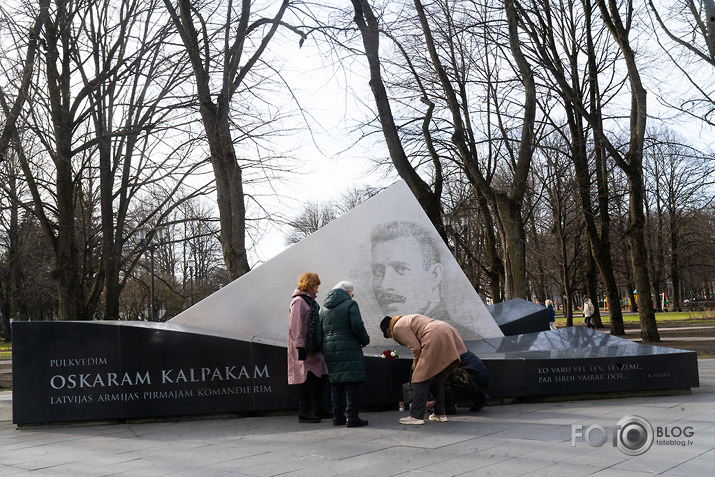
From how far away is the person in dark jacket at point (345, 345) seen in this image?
7.07m

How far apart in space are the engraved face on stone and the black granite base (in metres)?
1.75

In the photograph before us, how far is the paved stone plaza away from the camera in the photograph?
508 cm

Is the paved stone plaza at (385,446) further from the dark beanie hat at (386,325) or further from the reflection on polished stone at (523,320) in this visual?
the reflection on polished stone at (523,320)

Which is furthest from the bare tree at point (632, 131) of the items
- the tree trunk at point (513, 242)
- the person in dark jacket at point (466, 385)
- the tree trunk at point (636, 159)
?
the person in dark jacket at point (466, 385)

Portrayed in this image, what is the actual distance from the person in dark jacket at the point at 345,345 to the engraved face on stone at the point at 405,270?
309cm

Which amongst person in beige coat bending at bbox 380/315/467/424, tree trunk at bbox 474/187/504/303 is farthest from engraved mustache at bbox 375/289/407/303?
tree trunk at bbox 474/187/504/303

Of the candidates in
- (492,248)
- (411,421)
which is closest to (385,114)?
(411,421)

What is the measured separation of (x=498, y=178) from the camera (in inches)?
1282

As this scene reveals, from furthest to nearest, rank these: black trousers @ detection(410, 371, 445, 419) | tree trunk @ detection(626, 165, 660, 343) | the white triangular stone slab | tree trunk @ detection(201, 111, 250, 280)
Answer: tree trunk @ detection(626, 165, 660, 343)
tree trunk @ detection(201, 111, 250, 280)
the white triangular stone slab
black trousers @ detection(410, 371, 445, 419)

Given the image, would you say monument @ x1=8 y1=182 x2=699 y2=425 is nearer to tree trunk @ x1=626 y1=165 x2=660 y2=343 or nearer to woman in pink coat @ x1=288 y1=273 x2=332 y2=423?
woman in pink coat @ x1=288 y1=273 x2=332 y2=423

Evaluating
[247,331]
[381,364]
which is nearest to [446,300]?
[381,364]

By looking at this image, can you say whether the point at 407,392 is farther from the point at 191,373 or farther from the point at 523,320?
the point at 523,320

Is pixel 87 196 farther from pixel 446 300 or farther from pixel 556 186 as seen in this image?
pixel 556 186

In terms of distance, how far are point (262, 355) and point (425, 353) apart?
2.25 metres
